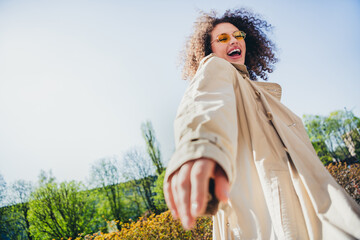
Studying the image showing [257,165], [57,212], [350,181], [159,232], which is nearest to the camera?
[257,165]

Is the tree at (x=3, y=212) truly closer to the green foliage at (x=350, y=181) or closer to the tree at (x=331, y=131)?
the green foliage at (x=350, y=181)

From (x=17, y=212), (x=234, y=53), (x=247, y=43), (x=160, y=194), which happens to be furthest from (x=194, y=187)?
(x=17, y=212)

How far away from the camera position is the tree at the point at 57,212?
19109 mm

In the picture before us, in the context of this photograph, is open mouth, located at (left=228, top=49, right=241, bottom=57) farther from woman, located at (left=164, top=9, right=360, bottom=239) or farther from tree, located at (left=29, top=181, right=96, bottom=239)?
tree, located at (left=29, top=181, right=96, bottom=239)

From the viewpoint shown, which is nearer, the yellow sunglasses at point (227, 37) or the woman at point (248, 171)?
the woman at point (248, 171)

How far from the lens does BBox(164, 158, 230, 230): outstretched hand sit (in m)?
0.50

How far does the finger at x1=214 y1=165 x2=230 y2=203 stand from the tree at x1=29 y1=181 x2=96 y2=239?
23.7m

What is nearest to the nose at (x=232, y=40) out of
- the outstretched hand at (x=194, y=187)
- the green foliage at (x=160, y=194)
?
the outstretched hand at (x=194, y=187)

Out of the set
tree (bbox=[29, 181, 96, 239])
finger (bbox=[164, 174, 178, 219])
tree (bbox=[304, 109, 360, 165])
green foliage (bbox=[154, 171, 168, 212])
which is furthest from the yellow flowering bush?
tree (bbox=[304, 109, 360, 165])

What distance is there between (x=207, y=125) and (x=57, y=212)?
82.9ft

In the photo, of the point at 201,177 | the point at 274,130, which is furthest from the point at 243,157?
the point at 201,177

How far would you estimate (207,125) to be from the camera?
2.12 feet

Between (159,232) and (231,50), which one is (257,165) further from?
(159,232)

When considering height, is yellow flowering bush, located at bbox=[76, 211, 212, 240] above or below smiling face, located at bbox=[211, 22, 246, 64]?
below
